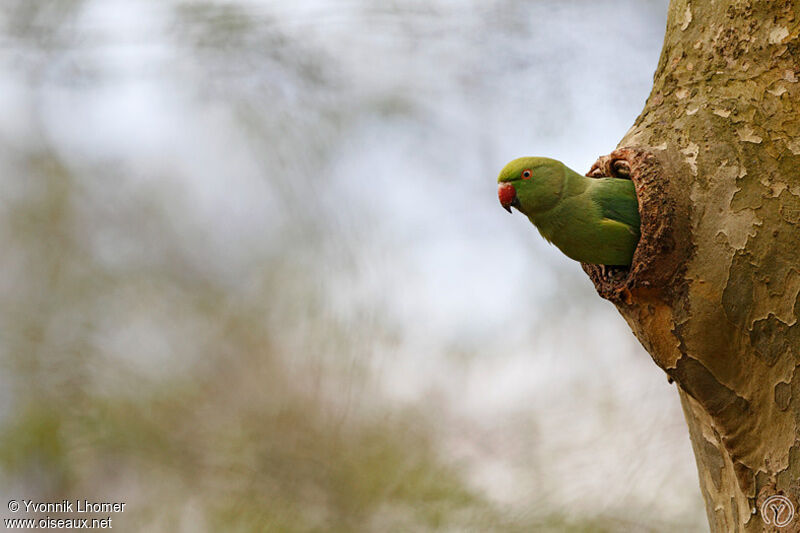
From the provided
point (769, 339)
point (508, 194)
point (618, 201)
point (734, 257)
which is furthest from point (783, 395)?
point (508, 194)

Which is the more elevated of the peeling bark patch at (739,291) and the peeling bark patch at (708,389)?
the peeling bark patch at (739,291)

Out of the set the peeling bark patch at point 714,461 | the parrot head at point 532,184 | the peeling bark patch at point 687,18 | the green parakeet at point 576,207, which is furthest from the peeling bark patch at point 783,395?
the peeling bark patch at point 687,18

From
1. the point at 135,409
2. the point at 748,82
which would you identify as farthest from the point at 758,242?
the point at 135,409

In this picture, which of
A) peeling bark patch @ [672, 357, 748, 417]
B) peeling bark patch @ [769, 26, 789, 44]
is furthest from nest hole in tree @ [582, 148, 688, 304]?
peeling bark patch @ [769, 26, 789, 44]

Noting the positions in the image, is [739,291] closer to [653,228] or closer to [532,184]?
[653,228]

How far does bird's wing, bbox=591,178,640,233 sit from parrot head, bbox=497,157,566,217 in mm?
51

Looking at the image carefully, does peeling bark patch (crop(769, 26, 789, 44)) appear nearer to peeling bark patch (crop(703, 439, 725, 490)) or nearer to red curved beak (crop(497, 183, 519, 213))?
red curved beak (crop(497, 183, 519, 213))

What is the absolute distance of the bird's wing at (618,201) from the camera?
76 cm

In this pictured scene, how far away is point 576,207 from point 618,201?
0.05m

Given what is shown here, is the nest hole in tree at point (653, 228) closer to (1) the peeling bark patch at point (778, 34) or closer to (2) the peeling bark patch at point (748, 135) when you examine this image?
(2) the peeling bark patch at point (748, 135)

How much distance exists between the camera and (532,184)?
31.4 inches

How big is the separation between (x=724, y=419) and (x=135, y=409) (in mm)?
1220

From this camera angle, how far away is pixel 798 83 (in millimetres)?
737

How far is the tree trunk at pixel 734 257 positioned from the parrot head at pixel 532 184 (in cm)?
9
